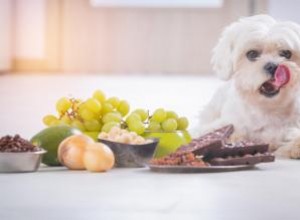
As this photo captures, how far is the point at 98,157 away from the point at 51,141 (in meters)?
0.22

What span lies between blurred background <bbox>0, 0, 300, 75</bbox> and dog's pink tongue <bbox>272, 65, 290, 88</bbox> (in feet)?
29.0

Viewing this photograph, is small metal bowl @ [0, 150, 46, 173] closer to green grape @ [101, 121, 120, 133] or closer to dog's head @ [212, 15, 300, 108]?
green grape @ [101, 121, 120, 133]

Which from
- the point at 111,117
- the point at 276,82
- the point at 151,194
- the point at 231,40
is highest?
the point at 231,40

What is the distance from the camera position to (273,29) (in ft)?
10.4

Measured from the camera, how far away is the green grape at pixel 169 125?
9.87ft

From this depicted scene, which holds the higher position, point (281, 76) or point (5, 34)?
point (281, 76)

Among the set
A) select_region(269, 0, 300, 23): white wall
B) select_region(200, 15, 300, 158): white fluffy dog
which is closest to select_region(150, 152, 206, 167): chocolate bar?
select_region(200, 15, 300, 158): white fluffy dog

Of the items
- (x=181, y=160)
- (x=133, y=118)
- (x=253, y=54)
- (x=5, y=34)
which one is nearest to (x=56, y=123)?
(x=133, y=118)

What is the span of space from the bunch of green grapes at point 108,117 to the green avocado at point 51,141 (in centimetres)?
16

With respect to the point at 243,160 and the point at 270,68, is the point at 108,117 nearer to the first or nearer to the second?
the point at 243,160

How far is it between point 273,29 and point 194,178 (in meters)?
0.84

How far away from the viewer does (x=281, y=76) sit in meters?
3.13

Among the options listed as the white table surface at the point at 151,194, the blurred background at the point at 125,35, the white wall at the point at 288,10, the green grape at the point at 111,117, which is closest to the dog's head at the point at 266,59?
the white table surface at the point at 151,194

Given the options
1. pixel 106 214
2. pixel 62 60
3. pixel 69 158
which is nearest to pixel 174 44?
pixel 62 60
